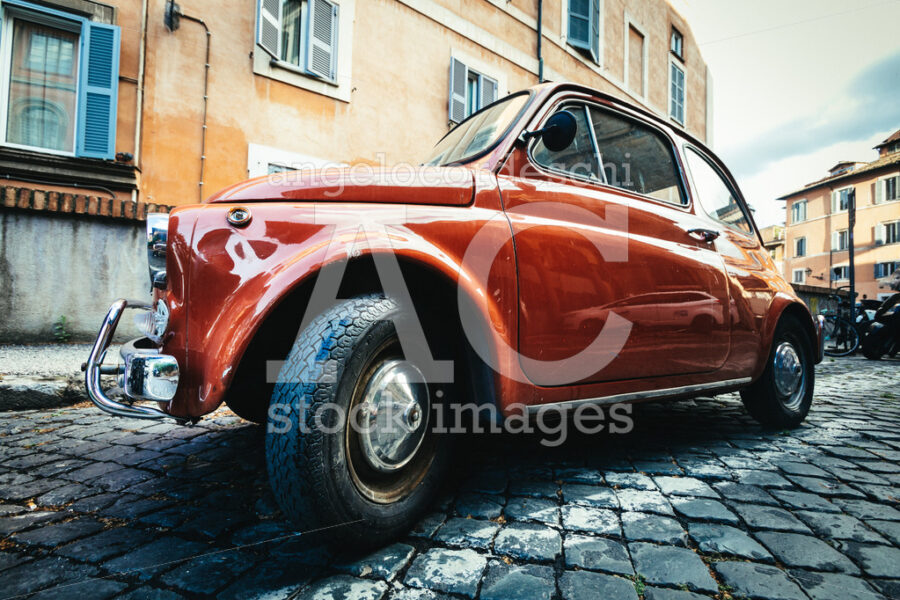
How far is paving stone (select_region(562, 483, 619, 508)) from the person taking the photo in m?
1.80

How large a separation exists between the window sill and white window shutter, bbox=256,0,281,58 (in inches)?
103

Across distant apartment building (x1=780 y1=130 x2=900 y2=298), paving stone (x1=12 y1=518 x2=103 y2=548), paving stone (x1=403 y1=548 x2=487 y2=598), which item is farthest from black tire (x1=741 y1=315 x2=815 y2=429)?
distant apartment building (x1=780 y1=130 x2=900 y2=298)

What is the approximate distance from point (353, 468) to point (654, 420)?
250 cm

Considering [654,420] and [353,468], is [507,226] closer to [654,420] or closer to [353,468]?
[353,468]

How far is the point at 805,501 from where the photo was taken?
1822mm

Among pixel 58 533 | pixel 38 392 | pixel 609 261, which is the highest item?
pixel 609 261

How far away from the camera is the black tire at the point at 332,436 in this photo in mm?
1251

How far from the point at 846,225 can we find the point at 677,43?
21549 mm

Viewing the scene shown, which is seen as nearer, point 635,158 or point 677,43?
point 635,158

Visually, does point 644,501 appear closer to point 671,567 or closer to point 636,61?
point 671,567

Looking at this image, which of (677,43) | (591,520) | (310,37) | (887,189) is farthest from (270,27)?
(887,189)

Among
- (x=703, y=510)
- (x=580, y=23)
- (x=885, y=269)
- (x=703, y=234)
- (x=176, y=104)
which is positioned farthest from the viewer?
(x=885, y=269)

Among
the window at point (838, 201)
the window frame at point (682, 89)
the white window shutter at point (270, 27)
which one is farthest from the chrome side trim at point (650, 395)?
the window at point (838, 201)

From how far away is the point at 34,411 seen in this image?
3.27m
